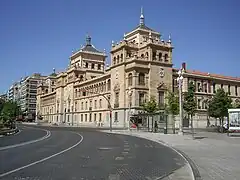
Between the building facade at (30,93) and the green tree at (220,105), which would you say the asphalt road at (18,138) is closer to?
the green tree at (220,105)

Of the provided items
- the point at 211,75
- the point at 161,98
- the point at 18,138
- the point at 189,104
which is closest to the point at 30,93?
the point at 211,75

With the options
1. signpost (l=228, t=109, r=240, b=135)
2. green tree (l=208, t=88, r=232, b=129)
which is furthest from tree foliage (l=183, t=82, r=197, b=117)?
signpost (l=228, t=109, r=240, b=135)

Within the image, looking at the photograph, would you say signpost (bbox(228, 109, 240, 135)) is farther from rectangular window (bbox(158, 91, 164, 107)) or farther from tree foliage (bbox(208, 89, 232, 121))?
rectangular window (bbox(158, 91, 164, 107))

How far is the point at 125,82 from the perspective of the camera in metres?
68.6

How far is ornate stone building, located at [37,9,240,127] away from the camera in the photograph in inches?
2648

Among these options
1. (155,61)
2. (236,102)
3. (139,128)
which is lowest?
(139,128)

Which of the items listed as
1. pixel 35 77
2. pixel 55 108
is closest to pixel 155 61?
pixel 55 108

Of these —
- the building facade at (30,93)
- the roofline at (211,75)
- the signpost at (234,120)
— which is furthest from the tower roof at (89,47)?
the signpost at (234,120)

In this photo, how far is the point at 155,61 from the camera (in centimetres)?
6888

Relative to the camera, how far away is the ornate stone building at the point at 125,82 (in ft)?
221

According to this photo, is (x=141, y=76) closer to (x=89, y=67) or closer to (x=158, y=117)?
(x=158, y=117)

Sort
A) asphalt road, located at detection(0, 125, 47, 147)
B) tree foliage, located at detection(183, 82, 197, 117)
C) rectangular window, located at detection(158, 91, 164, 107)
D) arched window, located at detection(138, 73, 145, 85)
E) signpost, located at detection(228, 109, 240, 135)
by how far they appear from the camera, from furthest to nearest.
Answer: rectangular window, located at detection(158, 91, 164, 107), arched window, located at detection(138, 73, 145, 85), tree foliage, located at detection(183, 82, 197, 117), signpost, located at detection(228, 109, 240, 135), asphalt road, located at detection(0, 125, 47, 147)

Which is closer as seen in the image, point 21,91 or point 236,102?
point 236,102

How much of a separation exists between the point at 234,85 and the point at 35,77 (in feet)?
348
